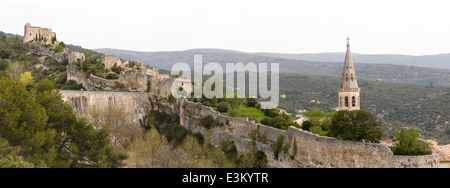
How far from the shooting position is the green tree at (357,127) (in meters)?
26.6

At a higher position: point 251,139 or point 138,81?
point 138,81

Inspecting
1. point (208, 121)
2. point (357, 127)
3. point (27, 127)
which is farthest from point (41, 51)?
point (357, 127)

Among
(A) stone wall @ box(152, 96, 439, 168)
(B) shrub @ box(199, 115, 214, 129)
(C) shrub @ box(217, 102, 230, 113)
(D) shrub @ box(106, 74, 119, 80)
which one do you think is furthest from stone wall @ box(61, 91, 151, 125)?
(B) shrub @ box(199, 115, 214, 129)

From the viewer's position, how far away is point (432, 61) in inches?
7613

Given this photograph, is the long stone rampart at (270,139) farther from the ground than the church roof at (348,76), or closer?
closer

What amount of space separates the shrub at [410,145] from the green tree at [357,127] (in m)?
1.08

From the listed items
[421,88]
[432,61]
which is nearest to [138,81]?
[421,88]

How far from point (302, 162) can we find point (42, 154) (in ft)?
48.5

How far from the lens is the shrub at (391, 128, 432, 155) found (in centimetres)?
2534

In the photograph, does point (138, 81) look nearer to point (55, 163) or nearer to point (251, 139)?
point (251, 139)

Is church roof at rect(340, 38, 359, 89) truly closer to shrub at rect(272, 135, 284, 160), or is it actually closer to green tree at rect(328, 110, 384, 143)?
shrub at rect(272, 135, 284, 160)

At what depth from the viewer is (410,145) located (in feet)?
84.6

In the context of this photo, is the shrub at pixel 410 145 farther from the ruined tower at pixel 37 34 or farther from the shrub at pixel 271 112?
the ruined tower at pixel 37 34

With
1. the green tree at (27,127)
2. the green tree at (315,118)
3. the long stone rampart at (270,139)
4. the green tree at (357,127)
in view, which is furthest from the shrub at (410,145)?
the green tree at (27,127)
